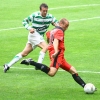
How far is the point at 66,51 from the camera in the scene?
19.9 meters

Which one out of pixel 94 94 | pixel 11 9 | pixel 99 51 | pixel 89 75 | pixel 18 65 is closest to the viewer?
pixel 94 94

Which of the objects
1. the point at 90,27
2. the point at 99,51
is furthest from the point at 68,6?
the point at 99,51

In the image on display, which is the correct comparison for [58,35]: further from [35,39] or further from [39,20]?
[39,20]

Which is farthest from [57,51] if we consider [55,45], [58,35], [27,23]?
[27,23]

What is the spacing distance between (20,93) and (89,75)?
2.83 meters

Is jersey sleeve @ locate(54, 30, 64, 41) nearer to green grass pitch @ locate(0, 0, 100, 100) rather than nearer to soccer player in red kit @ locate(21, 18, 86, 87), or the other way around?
soccer player in red kit @ locate(21, 18, 86, 87)

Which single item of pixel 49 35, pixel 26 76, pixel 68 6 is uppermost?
pixel 49 35

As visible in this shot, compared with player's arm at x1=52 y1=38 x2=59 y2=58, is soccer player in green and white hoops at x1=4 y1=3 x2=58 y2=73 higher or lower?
lower

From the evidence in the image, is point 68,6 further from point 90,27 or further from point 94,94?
point 94,94

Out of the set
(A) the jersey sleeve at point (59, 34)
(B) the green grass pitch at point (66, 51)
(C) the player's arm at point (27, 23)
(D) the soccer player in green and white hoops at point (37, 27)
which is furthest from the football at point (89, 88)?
(C) the player's arm at point (27, 23)

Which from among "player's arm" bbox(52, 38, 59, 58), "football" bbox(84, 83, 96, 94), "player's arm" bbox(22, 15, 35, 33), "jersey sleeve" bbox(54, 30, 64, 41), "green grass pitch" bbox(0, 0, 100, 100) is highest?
"jersey sleeve" bbox(54, 30, 64, 41)

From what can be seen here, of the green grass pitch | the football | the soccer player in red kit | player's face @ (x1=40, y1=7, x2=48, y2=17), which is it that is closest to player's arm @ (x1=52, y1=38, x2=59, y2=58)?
the soccer player in red kit

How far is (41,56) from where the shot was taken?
16.5m

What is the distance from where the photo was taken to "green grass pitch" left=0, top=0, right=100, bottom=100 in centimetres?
1382
